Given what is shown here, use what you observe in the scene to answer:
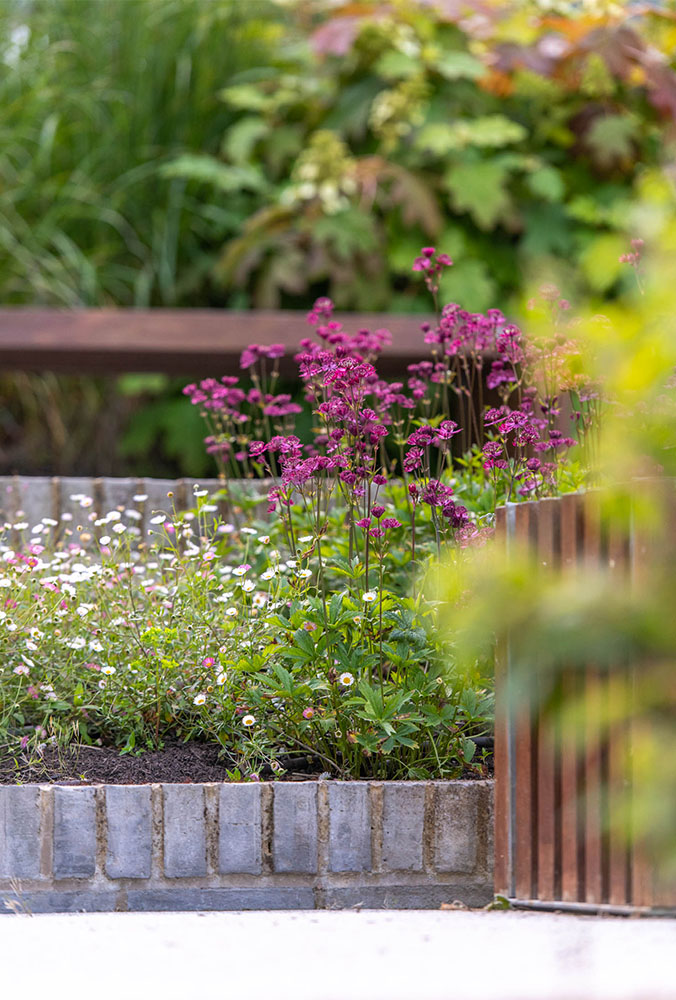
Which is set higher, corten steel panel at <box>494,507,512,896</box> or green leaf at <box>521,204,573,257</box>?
green leaf at <box>521,204,573,257</box>

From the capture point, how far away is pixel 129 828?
2080 millimetres

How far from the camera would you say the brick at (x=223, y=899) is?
2086mm

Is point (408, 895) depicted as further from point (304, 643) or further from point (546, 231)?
point (546, 231)

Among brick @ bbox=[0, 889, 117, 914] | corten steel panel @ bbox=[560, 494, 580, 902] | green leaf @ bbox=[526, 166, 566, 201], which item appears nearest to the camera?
corten steel panel @ bbox=[560, 494, 580, 902]

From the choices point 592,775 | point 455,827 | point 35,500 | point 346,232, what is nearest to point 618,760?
point 592,775

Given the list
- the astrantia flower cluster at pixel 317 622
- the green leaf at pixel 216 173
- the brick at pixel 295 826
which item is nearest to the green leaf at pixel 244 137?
the green leaf at pixel 216 173

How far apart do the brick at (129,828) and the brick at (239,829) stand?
15 cm

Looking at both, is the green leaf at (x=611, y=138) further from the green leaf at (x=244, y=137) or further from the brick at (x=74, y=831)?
the brick at (x=74, y=831)

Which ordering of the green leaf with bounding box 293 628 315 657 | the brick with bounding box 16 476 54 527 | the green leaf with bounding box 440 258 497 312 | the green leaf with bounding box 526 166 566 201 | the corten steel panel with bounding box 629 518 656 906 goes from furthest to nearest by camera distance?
the green leaf with bounding box 526 166 566 201 → the green leaf with bounding box 440 258 497 312 → the brick with bounding box 16 476 54 527 → the green leaf with bounding box 293 628 315 657 → the corten steel panel with bounding box 629 518 656 906

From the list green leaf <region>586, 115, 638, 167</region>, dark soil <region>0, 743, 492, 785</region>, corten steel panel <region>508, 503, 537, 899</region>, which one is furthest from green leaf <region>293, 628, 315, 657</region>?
green leaf <region>586, 115, 638, 167</region>

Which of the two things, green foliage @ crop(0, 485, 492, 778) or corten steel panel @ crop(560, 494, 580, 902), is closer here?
corten steel panel @ crop(560, 494, 580, 902)

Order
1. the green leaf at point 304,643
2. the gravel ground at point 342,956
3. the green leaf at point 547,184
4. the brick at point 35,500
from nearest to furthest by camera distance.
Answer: the gravel ground at point 342,956
the green leaf at point 304,643
the brick at point 35,500
the green leaf at point 547,184

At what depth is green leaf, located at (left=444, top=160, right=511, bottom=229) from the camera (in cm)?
468

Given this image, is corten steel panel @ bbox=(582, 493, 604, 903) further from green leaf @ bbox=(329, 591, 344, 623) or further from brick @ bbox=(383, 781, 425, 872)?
green leaf @ bbox=(329, 591, 344, 623)
